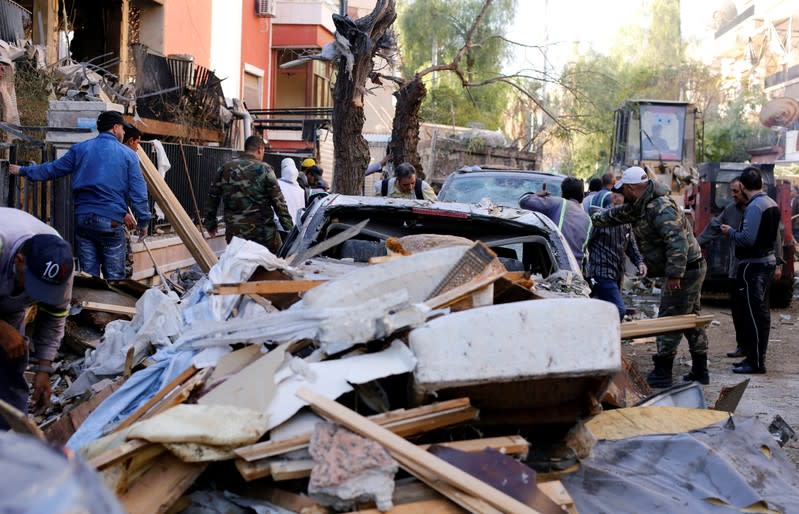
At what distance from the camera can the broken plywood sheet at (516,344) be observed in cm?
332

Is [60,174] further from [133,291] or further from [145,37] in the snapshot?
[145,37]

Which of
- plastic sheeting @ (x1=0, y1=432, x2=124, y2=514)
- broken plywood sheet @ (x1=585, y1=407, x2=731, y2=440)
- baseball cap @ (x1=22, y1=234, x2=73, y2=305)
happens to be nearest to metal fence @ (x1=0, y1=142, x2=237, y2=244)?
baseball cap @ (x1=22, y1=234, x2=73, y2=305)

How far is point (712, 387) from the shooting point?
754 cm

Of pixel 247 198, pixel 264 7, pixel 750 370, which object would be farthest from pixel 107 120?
pixel 264 7

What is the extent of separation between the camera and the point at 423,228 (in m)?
6.25

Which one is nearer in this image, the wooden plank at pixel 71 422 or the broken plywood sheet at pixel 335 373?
the broken plywood sheet at pixel 335 373

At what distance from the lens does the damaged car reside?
584 centimetres

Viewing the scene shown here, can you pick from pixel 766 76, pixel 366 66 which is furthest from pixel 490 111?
pixel 366 66

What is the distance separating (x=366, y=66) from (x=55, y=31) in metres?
7.78

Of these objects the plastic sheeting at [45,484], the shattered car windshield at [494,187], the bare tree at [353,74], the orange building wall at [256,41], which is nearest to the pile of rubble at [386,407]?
the plastic sheeting at [45,484]

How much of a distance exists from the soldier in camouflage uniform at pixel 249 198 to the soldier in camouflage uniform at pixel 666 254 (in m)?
3.08

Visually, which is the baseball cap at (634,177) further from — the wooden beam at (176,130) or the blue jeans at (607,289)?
the wooden beam at (176,130)

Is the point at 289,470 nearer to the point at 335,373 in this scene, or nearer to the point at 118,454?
the point at 335,373

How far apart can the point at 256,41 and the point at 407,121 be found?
12847 mm
